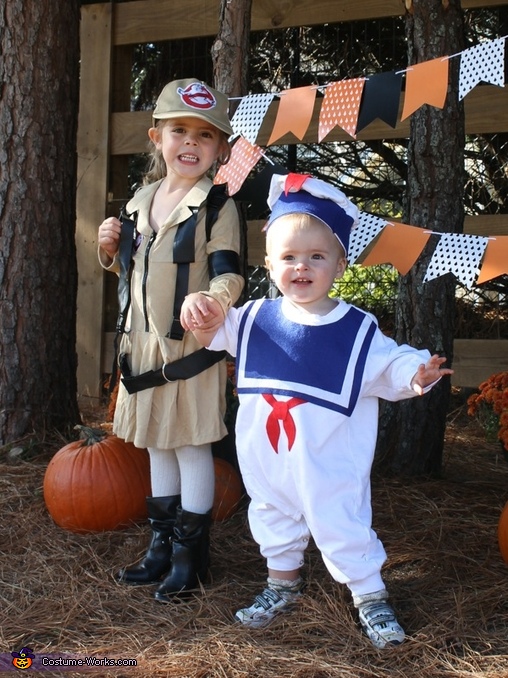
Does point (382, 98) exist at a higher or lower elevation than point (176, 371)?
higher

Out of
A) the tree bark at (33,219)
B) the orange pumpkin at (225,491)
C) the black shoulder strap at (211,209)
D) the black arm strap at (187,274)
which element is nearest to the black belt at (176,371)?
the black arm strap at (187,274)

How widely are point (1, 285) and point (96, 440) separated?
4.16 feet

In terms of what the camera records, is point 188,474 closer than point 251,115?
Yes

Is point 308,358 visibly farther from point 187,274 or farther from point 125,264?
point 125,264

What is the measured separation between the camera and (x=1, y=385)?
4.45 metres

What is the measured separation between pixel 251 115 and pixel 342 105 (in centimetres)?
43

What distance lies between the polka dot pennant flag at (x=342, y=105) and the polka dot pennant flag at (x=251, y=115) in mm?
275

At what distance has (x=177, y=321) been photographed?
291cm

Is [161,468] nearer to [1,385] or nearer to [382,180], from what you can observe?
[1,385]

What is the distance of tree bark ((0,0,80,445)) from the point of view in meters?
4.45

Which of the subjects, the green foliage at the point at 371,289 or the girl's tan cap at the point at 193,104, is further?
the green foliage at the point at 371,289

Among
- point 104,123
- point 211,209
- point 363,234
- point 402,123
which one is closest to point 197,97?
point 211,209

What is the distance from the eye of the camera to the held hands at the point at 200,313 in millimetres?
2600

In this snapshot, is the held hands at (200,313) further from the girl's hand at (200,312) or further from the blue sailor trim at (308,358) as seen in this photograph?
the blue sailor trim at (308,358)
